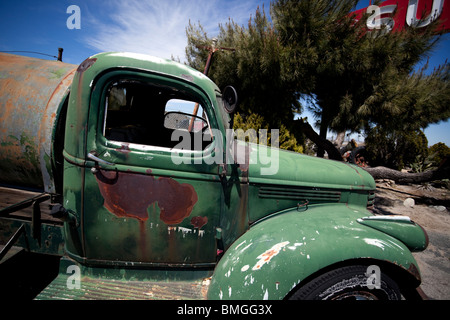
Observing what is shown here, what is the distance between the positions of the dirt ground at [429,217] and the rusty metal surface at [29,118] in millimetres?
4480

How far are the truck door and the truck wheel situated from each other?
0.79m

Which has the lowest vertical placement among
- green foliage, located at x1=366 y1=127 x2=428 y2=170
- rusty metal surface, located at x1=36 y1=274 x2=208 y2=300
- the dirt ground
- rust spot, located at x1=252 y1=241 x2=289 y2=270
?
the dirt ground

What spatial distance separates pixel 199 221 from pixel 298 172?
1.05 m

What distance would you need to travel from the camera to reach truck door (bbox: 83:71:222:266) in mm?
1623

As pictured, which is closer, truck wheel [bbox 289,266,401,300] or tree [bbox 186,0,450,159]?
truck wheel [bbox 289,266,401,300]

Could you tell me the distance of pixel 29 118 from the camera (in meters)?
1.74

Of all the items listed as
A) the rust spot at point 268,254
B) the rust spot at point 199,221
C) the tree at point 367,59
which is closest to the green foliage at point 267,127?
the tree at point 367,59

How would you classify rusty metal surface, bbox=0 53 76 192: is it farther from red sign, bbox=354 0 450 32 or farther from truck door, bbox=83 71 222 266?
red sign, bbox=354 0 450 32

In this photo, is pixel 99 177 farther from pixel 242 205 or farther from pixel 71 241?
pixel 242 205

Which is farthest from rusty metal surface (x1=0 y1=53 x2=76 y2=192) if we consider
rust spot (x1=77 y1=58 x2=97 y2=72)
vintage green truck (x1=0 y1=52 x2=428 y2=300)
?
rust spot (x1=77 y1=58 x2=97 y2=72)

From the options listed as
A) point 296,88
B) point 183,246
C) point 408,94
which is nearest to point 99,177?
point 183,246

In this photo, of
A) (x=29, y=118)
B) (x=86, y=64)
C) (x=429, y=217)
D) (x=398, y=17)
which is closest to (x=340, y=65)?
(x=398, y=17)

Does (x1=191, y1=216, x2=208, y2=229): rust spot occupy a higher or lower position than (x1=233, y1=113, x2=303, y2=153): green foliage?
lower
